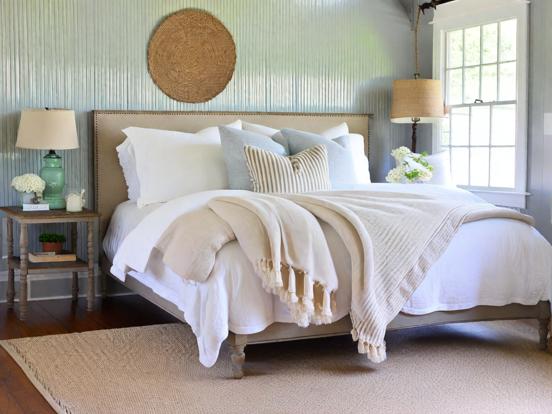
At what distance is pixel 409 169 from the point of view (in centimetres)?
627

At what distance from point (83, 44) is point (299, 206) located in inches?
99.7

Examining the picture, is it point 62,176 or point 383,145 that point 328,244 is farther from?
point 383,145

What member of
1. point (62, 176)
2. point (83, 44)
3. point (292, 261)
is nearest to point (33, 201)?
point (62, 176)

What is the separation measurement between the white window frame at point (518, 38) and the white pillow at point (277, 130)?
112cm

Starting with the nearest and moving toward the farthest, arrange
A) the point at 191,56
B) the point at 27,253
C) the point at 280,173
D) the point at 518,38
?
the point at 280,173, the point at 27,253, the point at 518,38, the point at 191,56

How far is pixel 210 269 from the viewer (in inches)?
148

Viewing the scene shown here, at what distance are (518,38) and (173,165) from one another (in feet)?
8.92

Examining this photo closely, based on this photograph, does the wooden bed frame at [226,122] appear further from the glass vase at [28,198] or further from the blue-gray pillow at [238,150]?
the blue-gray pillow at [238,150]

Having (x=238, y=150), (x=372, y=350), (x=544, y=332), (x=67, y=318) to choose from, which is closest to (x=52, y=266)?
(x=67, y=318)

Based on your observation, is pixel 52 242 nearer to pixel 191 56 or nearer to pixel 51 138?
pixel 51 138

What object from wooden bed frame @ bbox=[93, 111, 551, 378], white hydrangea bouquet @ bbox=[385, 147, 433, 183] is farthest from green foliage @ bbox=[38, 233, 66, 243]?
white hydrangea bouquet @ bbox=[385, 147, 433, 183]

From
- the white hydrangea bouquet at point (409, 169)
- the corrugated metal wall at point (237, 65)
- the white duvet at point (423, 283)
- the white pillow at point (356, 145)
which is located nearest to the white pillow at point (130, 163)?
the corrugated metal wall at point (237, 65)

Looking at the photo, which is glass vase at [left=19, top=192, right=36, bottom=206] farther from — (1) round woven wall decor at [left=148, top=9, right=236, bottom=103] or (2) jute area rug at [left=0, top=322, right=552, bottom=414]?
(1) round woven wall decor at [left=148, top=9, right=236, bottom=103]

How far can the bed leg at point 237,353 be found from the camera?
12.5 feet
